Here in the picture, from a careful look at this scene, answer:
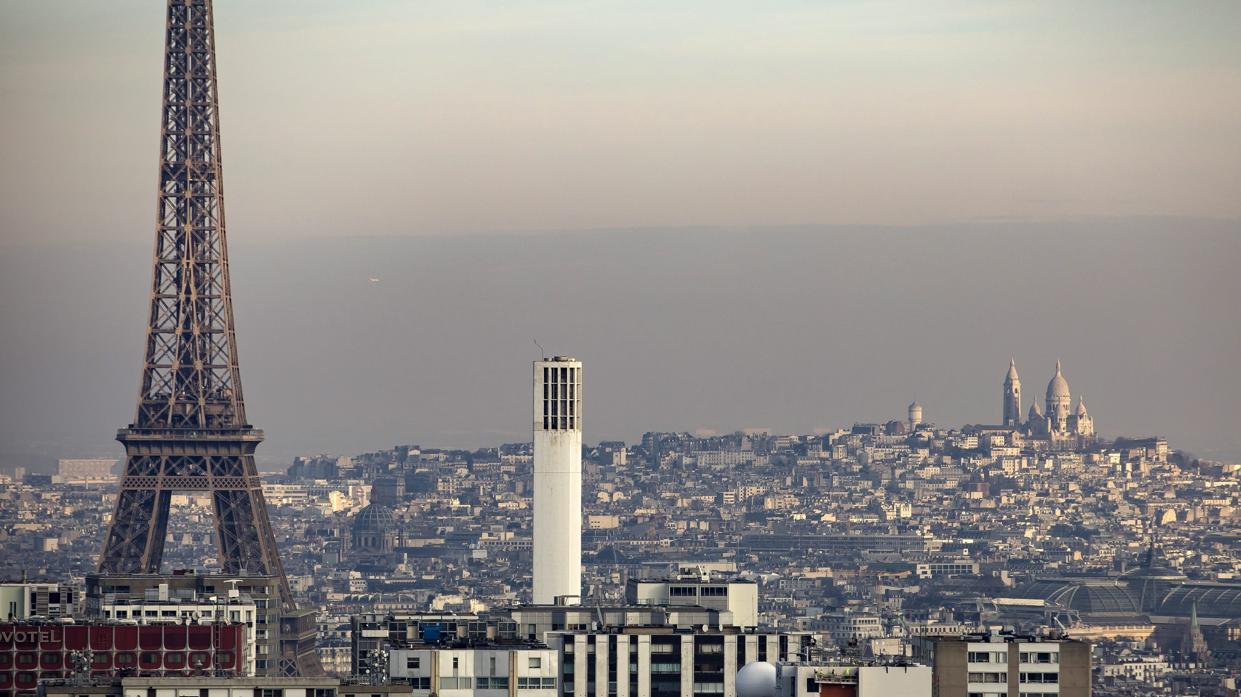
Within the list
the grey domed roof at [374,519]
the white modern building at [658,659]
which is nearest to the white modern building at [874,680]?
the white modern building at [658,659]

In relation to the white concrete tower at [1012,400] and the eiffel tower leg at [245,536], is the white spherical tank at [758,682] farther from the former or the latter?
the white concrete tower at [1012,400]

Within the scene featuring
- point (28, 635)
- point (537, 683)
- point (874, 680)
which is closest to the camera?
point (874, 680)

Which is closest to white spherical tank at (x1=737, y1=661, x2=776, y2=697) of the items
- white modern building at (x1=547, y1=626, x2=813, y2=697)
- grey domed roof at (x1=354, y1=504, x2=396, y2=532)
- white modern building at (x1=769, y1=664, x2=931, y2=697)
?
white modern building at (x1=769, y1=664, x2=931, y2=697)

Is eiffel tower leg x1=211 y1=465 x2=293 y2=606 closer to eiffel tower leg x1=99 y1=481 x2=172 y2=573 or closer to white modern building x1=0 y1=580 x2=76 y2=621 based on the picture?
eiffel tower leg x1=99 y1=481 x2=172 y2=573

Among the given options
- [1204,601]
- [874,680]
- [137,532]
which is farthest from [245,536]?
[1204,601]

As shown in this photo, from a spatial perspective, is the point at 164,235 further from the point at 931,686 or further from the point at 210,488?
the point at 931,686

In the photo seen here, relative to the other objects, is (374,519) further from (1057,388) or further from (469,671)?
(469,671)
